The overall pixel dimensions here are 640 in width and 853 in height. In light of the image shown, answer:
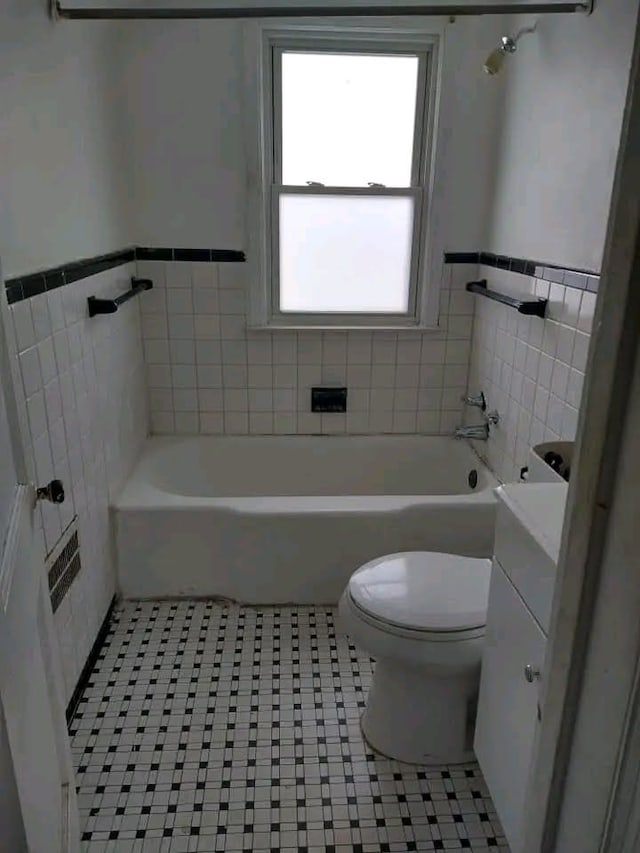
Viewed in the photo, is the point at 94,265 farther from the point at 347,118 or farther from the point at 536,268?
the point at 536,268

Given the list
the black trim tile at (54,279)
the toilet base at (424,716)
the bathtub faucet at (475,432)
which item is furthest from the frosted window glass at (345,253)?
the toilet base at (424,716)

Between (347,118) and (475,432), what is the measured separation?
1.39 meters

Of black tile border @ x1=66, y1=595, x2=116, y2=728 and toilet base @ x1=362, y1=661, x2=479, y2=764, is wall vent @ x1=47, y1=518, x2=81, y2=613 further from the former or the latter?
toilet base @ x1=362, y1=661, x2=479, y2=764

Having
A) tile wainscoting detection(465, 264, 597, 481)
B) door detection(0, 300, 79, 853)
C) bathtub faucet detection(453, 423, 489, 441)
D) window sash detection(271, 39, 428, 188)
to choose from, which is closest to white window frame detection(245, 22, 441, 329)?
window sash detection(271, 39, 428, 188)

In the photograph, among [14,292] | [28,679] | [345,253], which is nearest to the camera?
[28,679]

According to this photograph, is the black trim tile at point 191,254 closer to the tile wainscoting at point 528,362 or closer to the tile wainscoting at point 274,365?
the tile wainscoting at point 274,365

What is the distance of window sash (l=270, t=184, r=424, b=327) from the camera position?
2.58 meters

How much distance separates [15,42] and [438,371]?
6.51 feet

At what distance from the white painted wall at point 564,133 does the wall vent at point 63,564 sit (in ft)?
5.36

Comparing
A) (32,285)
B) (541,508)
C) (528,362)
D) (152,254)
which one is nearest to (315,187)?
(152,254)

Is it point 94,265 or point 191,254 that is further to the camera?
point 191,254

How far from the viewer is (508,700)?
121 cm

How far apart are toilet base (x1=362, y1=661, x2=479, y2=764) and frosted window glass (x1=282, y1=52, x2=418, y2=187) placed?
1943 mm

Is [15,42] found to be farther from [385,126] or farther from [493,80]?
[493,80]
